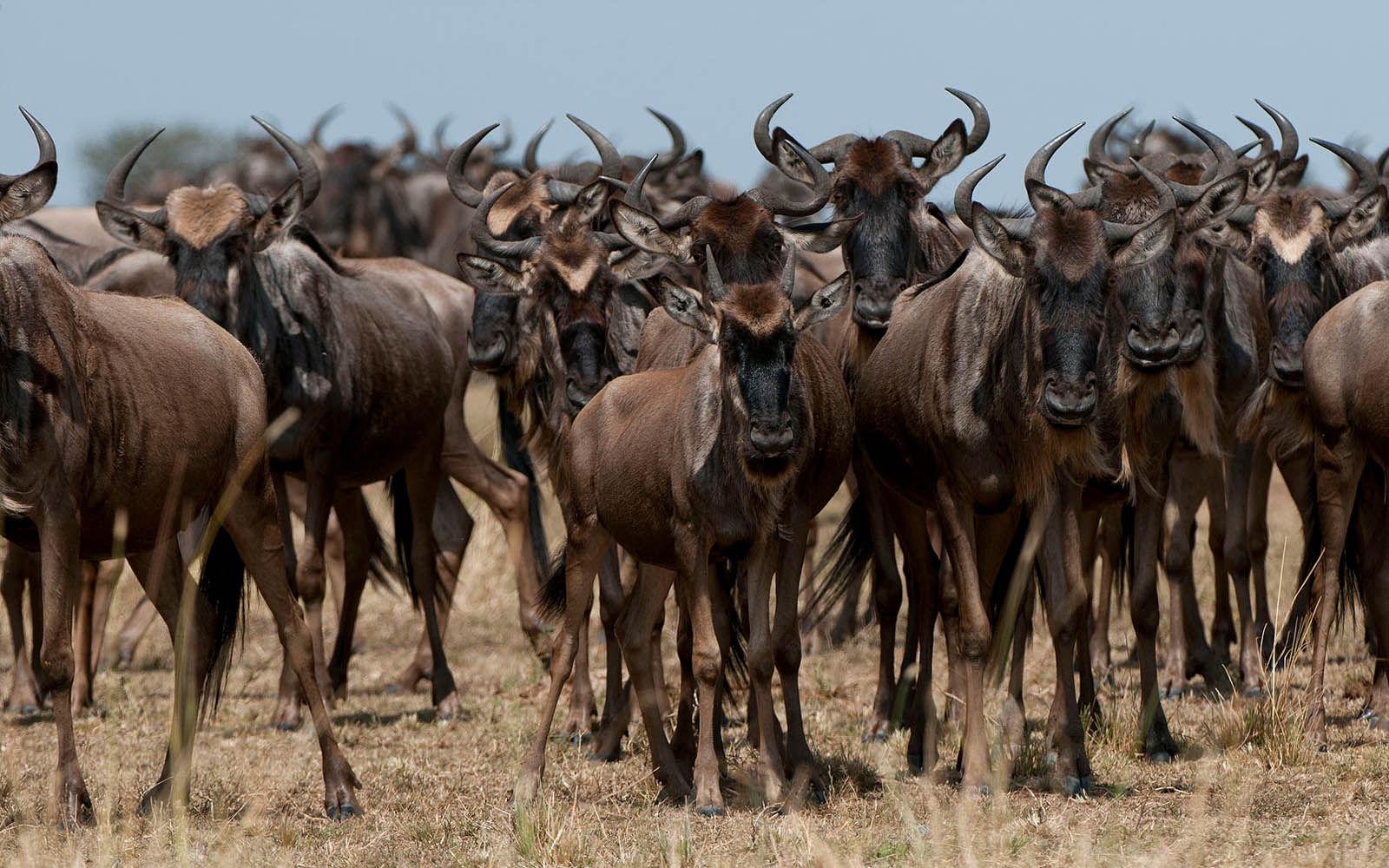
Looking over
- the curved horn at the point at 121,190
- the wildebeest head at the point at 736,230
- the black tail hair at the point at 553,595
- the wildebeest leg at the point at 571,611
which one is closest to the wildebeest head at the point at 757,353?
the wildebeest head at the point at 736,230

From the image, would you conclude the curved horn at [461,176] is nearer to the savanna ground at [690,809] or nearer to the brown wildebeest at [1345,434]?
the savanna ground at [690,809]

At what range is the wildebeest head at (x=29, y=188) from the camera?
596cm

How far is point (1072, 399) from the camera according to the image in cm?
616

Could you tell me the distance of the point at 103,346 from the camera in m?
6.38

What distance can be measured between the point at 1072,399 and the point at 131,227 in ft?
→ 16.6

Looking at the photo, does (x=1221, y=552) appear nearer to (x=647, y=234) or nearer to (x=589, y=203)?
(x=589, y=203)

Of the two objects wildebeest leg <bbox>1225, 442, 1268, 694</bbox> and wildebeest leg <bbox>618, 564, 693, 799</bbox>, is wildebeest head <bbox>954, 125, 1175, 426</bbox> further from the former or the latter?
wildebeest leg <bbox>1225, 442, 1268, 694</bbox>

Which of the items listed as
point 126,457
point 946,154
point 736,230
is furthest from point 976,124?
point 126,457

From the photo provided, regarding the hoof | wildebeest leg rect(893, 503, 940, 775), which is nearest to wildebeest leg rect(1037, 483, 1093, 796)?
wildebeest leg rect(893, 503, 940, 775)

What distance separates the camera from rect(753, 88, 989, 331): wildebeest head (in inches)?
329

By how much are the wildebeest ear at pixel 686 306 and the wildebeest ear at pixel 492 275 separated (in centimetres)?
239

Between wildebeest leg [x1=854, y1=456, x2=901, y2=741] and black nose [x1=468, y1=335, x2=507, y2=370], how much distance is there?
217 cm

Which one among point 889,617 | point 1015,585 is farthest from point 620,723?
point 1015,585

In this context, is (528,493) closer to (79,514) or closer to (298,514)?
(298,514)
